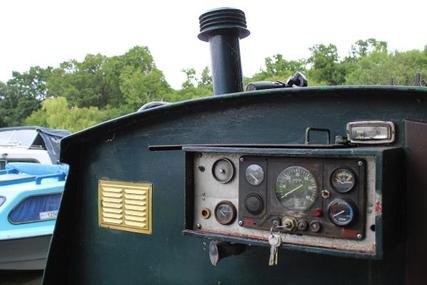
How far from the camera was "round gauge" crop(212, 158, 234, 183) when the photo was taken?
72.0 inches

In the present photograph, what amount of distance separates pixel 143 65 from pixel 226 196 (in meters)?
46.9

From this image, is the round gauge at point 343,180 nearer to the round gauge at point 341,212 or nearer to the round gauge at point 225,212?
the round gauge at point 341,212

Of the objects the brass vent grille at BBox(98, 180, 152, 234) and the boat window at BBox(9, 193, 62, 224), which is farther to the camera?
the boat window at BBox(9, 193, 62, 224)

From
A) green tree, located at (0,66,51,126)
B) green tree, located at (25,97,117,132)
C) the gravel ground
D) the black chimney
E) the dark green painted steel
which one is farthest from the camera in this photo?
green tree, located at (0,66,51,126)

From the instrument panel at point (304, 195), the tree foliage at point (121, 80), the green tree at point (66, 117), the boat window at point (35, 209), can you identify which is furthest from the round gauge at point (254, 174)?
the green tree at point (66, 117)

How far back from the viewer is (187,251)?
2277 mm

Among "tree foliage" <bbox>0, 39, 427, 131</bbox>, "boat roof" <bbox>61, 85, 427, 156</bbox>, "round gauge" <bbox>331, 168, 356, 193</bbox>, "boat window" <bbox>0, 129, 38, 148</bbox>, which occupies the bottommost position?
"round gauge" <bbox>331, 168, 356, 193</bbox>

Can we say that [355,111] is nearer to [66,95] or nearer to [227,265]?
[227,265]

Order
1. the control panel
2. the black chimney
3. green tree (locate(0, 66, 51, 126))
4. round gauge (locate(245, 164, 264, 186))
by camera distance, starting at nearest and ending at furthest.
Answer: the control panel → round gauge (locate(245, 164, 264, 186)) → the black chimney → green tree (locate(0, 66, 51, 126))

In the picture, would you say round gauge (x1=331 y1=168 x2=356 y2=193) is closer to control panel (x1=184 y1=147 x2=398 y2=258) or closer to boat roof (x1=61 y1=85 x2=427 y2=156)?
control panel (x1=184 y1=147 x2=398 y2=258)

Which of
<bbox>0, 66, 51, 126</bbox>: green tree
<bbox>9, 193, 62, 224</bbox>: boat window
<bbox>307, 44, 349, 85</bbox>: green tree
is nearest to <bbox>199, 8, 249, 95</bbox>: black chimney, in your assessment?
<bbox>9, 193, 62, 224</bbox>: boat window

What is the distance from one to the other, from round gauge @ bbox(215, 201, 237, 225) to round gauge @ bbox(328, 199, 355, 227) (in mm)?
373

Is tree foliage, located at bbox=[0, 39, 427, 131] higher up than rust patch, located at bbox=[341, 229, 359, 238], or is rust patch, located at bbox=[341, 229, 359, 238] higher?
tree foliage, located at bbox=[0, 39, 427, 131]

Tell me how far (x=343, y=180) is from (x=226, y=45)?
167 cm
